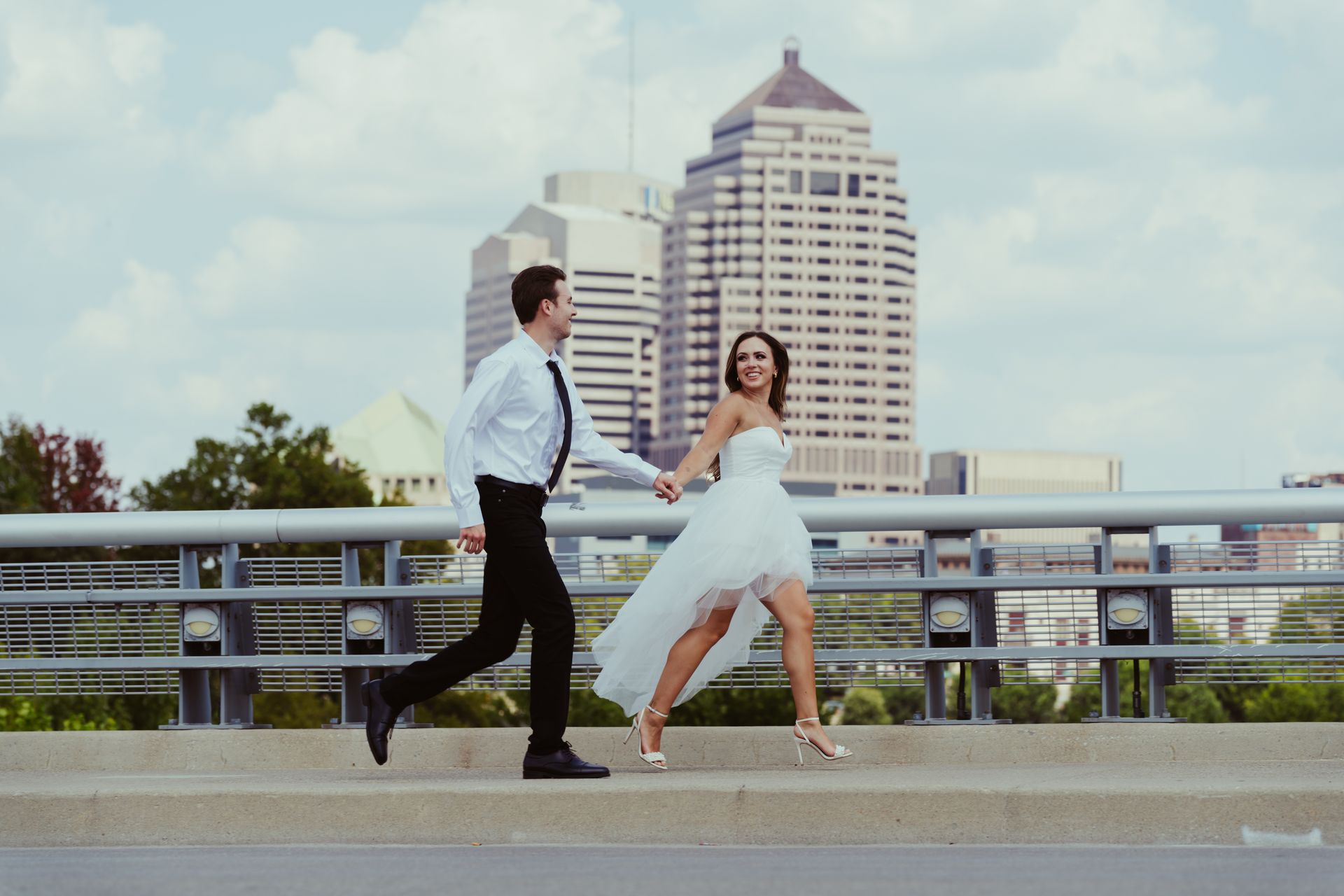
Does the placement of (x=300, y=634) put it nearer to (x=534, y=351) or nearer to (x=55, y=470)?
(x=534, y=351)

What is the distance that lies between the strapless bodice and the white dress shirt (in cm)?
43

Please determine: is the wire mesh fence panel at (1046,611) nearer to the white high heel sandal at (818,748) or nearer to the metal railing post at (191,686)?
the white high heel sandal at (818,748)

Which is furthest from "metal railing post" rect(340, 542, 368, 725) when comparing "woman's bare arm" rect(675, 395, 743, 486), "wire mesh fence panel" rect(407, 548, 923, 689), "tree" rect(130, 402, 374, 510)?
"tree" rect(130, 402, 374, 510)

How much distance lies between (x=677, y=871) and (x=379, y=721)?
235 centimetres

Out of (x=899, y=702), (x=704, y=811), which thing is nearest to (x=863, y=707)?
(x=899, y=702)

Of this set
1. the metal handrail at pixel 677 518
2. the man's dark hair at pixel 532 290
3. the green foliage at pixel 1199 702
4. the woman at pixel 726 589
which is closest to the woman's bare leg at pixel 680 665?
the woman at pixel 726 589

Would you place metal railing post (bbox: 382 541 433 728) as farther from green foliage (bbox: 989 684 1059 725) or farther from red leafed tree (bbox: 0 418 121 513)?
green foliage (bbox: 989 684 1059 725)

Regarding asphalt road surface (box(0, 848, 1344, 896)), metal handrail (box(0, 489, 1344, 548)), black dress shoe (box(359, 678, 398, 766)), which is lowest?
asphalt road surface (box(0, 848, 1344, 896))

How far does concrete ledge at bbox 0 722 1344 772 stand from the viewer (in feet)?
26.0

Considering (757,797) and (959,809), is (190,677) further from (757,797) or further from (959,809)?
(959,809)

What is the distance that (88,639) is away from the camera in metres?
8.91

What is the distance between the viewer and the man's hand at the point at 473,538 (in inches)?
282

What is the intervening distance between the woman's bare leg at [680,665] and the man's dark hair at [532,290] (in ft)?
4.51

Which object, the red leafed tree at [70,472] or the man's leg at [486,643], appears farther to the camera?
the red leafed tree at [70,472]
